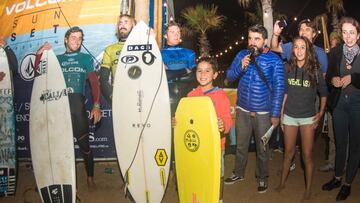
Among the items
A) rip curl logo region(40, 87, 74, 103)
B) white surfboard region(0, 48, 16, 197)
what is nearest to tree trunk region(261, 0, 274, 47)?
rip curl logo region(40, 87, 74, 103)

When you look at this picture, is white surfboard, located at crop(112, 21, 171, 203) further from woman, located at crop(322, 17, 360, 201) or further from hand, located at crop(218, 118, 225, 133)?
woman, located at crop(322, 17, 360, 201)

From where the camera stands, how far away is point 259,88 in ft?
11.2

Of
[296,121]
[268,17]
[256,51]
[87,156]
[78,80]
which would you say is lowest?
[87,156]

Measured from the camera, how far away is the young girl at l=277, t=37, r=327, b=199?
3.24 metres

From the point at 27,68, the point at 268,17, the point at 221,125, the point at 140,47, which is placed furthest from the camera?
the point at 268,17

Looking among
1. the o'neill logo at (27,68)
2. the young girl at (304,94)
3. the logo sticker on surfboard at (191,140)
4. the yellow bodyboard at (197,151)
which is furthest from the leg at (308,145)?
the o'neill logo at (27,68)

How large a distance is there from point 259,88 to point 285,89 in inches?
10.2

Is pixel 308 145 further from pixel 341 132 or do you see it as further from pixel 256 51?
pixel 256 51

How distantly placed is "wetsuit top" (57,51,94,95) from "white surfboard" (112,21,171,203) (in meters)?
0.51

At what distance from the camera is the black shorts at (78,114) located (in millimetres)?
3963

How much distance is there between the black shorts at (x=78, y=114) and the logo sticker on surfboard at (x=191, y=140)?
59.1 inches

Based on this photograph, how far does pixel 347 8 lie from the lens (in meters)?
18.9

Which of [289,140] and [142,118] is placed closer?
[289,140]

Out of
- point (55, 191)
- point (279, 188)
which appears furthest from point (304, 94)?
point (55, 191)
